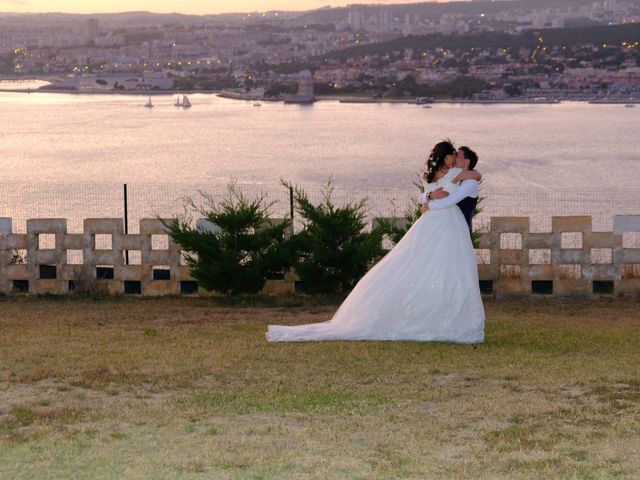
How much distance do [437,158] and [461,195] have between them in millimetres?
480

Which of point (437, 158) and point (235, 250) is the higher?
point (437, 158)

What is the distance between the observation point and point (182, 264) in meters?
18.3

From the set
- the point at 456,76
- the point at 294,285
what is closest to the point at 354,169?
the point at 294,285

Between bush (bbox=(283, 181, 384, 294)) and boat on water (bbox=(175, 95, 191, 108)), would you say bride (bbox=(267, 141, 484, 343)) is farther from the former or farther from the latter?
boat on water (bbox=(175, 95, 191, 108))

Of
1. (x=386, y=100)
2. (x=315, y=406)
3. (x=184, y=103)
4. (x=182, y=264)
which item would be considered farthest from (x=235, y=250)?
(x=386, y=100)

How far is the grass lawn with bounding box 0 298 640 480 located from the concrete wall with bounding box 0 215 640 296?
448 centimetres

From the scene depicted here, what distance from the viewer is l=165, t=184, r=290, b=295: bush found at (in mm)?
17312

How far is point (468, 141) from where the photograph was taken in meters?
105

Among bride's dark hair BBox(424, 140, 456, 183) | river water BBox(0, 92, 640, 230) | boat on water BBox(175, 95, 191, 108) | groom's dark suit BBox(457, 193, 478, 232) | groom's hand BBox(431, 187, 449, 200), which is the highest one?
bride's dark hair BBox(424, 140, 456, 183)

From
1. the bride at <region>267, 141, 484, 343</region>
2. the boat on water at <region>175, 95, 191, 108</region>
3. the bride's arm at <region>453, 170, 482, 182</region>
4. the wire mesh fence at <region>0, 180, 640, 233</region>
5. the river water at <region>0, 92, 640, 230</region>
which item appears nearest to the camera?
the bride at <region>267, 141, 484, 343</region>

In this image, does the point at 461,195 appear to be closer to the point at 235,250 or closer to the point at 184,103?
the point at 235,250

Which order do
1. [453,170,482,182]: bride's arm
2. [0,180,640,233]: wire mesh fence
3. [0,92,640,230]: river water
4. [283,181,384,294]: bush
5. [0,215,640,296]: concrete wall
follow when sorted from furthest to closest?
[0,92,640,230]: river water < [0,180,640,233]: wire mesh fence < [0,215,640,296]: concrete wall < [283,181,384,294]: bush < [453,170,482,182]: bride's arm

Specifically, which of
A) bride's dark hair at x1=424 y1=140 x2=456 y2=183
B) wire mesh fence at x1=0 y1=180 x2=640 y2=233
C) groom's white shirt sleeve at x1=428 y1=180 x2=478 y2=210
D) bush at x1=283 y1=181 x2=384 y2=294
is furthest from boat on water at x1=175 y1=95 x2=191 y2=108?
groom's white shirt sleeve at x1=428 y1=180 x2=478 y2=210

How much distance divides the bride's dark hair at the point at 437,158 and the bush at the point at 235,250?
5181 millimetres
